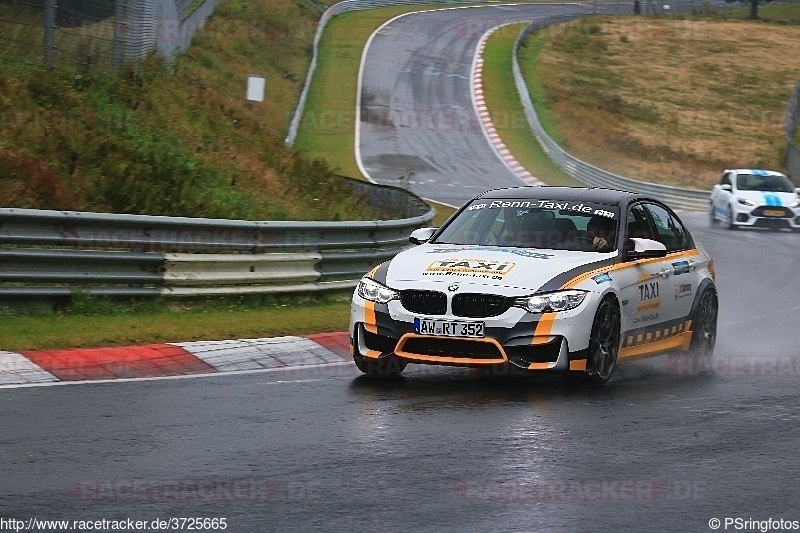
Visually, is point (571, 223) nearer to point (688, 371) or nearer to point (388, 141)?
point (688, 371)

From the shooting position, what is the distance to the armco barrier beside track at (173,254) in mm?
12281

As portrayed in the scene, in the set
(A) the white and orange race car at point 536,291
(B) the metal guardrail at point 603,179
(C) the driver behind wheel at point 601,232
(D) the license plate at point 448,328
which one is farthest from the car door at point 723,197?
(D) the license plate at point 448,328

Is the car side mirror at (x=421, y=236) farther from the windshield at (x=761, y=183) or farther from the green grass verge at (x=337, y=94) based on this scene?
the green grass verge at (x=337, y=94)

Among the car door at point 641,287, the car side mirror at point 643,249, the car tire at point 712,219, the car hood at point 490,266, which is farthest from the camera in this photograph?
the car tire at point 712,219

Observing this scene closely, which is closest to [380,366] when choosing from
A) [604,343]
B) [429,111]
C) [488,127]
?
[604,343]

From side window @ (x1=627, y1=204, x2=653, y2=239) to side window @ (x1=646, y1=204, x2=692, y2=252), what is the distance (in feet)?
0.54

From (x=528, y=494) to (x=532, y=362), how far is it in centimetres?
340

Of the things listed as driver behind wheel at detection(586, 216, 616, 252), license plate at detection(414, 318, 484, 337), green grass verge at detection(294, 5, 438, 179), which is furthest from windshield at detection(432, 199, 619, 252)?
green grass verge at detection(294, 5, 438, 179)

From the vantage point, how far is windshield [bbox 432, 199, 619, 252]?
11094mm

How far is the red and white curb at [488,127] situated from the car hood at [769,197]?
9.93m

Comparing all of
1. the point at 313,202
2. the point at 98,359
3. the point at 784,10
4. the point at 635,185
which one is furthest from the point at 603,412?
Result: the point at 784,10

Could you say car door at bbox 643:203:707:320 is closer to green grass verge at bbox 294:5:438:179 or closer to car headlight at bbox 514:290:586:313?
car headlight at bbox 514:290:586:313

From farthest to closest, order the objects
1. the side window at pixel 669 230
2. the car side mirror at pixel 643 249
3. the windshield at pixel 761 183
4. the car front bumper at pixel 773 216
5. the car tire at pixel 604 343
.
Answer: the windshield at pixel 761 183, the car front bumper at pixel 773 216, the side window at pixel 669 230, the car side mirror at pixel 643 249, the car tire at pixel 604 343

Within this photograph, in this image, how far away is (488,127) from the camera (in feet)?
171
